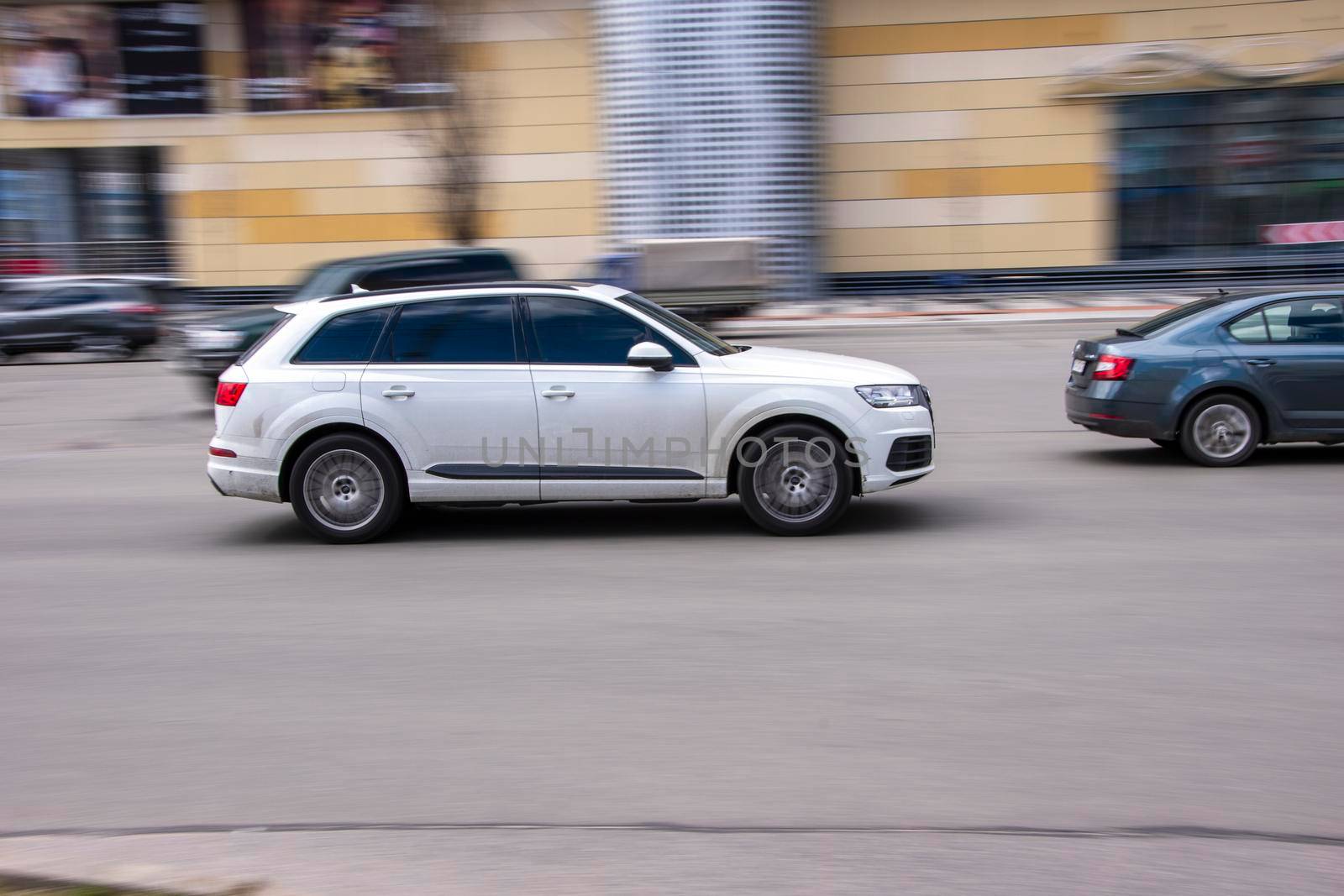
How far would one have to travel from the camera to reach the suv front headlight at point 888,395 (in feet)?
26.1

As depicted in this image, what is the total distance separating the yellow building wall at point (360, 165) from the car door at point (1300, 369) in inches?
1002

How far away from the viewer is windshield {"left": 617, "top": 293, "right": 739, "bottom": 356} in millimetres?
8195

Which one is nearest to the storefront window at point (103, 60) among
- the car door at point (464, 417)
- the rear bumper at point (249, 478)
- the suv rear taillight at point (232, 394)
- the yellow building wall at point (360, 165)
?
the yellow building wall at point (360, 165)

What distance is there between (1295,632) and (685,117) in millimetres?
27074

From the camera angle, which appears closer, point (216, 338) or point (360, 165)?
point (216, 338)

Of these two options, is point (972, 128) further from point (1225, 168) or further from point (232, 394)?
point (232, 394)

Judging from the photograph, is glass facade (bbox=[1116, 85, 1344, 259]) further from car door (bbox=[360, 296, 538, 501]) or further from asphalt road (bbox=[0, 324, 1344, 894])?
car door (bbox=[360, 296, 538, 501])

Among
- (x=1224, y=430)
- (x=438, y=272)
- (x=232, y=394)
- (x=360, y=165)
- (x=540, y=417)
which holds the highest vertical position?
(x=360, y=165)

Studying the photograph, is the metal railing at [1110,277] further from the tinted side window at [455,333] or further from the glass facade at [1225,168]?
the tinted side window at [455,333]

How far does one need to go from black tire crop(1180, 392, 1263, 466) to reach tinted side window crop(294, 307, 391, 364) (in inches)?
251

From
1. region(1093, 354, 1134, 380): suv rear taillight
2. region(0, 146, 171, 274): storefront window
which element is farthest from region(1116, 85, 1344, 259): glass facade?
region(0, 146, 171, 274): storefront window

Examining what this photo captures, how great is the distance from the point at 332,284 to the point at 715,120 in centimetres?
1747

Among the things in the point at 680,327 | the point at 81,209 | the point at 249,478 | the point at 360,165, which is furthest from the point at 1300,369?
the point at 81,209

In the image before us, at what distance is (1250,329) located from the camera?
1040 centimetres
